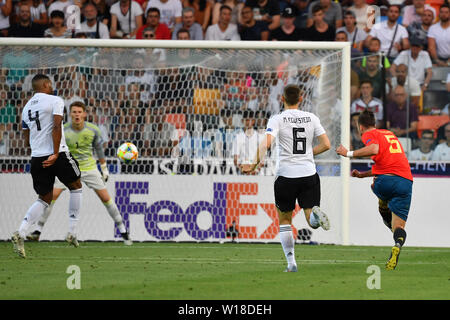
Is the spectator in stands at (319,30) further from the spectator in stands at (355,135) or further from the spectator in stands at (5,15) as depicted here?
the spectator in stands at (5,15)

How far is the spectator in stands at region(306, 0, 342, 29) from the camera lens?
18.1 metres

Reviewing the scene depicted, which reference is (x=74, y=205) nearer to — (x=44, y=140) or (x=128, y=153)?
(x=128, y=153)

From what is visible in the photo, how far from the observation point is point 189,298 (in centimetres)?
731

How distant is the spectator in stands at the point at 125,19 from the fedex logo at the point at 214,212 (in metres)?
4.62

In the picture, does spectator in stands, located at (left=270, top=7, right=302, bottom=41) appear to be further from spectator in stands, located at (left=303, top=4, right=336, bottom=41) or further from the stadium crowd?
spectator in stands, located at (left=303, top=4, right=336, bottom=41)

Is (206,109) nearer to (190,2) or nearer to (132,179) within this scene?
(132,179)

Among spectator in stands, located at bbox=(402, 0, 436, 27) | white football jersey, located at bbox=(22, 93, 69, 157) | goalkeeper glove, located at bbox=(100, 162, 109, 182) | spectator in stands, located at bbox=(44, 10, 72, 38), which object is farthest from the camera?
spectator in stands, located at bbox=(402, 0, 436, 27)

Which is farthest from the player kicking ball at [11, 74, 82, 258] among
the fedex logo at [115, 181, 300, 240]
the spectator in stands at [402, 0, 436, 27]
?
the spectator in stands at [402, 0, 436, 27]

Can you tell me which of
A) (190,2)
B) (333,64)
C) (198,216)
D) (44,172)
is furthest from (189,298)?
(190,2)

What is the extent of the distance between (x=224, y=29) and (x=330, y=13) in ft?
7.37

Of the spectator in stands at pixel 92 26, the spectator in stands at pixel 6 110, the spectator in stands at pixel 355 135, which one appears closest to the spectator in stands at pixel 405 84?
the spectator in stands at pixel 355 135

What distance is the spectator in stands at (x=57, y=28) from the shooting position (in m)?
17.5

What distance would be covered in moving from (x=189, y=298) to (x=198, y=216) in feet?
24.6

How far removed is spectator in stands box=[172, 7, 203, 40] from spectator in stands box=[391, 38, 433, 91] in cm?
414
